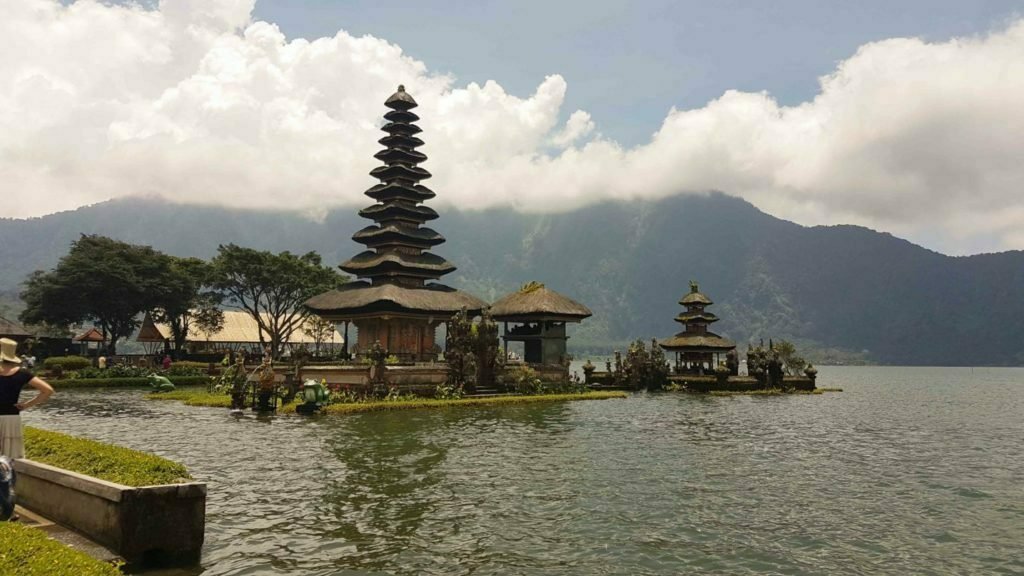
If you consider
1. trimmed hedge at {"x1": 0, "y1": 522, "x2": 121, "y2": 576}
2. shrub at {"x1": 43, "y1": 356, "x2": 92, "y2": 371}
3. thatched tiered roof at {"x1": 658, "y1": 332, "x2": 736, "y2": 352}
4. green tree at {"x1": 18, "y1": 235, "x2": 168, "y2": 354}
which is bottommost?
trimmed hedge at {"x1": 0, "y1": 522, "x2": 121, "y2": 576}

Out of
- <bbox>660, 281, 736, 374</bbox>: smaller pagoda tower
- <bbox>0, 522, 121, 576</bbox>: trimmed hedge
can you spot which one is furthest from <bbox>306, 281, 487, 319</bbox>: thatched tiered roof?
<bbox>0, 522, 121, 576</bbox>: trimmed hedge

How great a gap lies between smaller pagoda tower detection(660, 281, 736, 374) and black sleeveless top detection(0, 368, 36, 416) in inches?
2330

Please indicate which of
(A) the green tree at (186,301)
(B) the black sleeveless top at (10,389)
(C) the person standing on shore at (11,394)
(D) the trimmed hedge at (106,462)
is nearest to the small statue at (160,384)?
(A) the green tree at (186,301)

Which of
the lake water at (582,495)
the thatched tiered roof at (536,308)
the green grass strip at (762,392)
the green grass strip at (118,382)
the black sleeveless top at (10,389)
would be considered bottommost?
the green grass strip at (762,392)

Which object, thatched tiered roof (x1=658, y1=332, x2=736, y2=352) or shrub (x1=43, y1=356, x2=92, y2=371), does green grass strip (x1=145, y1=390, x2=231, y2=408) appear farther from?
thatched tiered roof (x1=658, y1=332, x2=736, y2=352)

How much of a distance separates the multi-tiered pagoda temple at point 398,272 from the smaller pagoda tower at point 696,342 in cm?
2396

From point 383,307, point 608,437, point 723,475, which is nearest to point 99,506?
point 723,475

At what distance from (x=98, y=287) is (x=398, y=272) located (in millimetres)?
34465

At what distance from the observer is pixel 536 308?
172ft

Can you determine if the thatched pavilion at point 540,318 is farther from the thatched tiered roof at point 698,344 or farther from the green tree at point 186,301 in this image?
the green tree at point 186,301

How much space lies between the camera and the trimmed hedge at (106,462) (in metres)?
10.0

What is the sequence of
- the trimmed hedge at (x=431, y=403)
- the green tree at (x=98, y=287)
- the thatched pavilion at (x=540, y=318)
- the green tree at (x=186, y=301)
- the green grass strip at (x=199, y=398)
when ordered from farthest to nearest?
the green tree at (x=186, y=301)
the green tree at (x=98, y=287)
the thatched pavilion at (x=540, y=318)
the green grass strip at (x=199, y=398)
the trimmed hedge at (x=431, y=403)

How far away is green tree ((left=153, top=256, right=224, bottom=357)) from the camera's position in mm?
70000

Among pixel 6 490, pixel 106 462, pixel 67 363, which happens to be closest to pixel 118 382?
pixel 67 363
